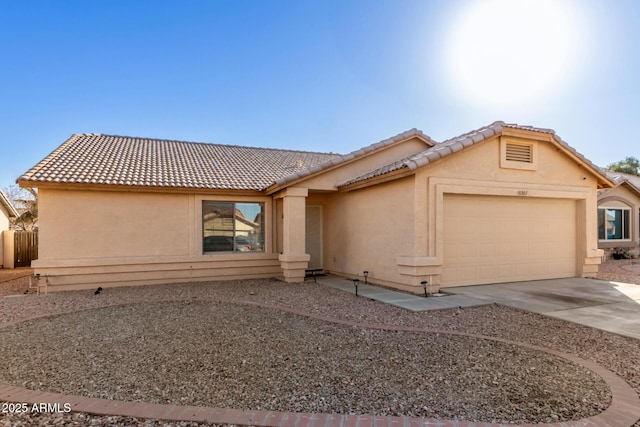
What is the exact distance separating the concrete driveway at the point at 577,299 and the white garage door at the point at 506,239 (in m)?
0.41

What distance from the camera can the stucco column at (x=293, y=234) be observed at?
38.6 ft

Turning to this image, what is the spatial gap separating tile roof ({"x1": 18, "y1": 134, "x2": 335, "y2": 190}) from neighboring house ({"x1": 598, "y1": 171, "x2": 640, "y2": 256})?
53.8 ft

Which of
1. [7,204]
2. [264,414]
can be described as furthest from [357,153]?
[7,204]

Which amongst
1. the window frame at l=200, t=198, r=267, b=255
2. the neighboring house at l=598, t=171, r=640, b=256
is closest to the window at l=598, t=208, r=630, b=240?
the neighboring house at l=598, t=171, r=640, b=256

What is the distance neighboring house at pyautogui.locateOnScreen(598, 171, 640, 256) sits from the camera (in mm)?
19547

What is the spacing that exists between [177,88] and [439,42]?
35.7 feet

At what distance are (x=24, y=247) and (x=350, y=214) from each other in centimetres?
1844

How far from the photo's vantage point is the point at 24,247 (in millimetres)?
19141

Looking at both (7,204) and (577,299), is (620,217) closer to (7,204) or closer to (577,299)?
(577,299)

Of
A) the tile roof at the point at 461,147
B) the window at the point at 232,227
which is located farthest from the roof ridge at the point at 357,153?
the window at the point at 232,227

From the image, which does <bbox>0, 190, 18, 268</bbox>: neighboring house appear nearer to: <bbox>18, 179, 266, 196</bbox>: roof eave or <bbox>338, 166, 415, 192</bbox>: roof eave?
<bbox>18, 179, 266, 196</bbox>: roof eave

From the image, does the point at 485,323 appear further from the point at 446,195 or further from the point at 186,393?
the point at 186,393

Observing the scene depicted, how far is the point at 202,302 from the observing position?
8.88 metres

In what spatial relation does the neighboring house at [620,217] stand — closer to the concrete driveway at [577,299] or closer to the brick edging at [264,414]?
the concrete driveway at [577,299]
